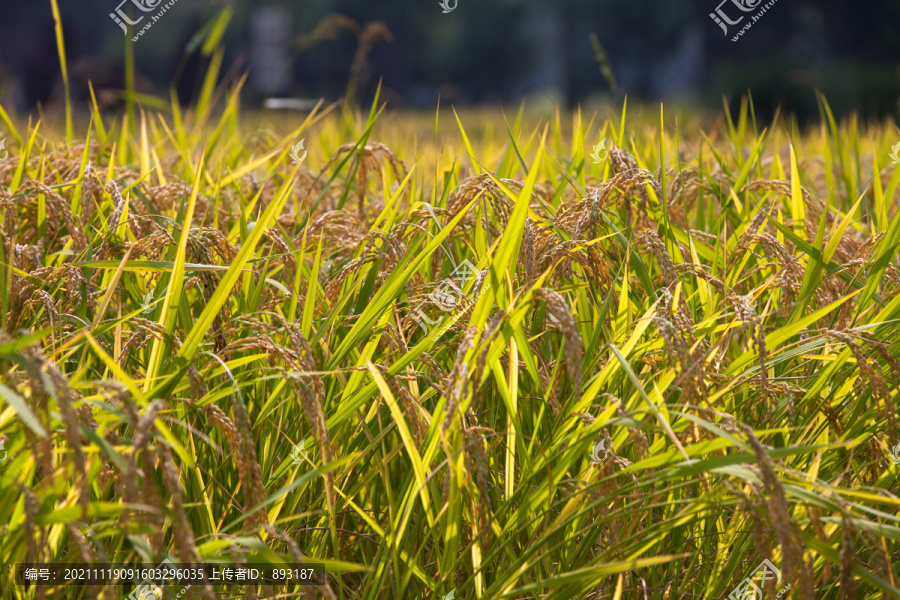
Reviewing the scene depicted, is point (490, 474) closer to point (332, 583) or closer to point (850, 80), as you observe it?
point (332, 583)

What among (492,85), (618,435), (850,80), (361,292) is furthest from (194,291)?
(492,85)

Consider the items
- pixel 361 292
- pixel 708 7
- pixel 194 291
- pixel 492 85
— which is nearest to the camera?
pixel 361 292

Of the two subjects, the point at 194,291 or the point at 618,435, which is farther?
the point at 194,291

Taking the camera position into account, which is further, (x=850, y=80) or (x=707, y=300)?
(x=850, y=80)

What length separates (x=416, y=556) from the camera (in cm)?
108

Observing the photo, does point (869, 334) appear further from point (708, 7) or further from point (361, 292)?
point (708, 7)

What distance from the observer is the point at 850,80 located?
16.2 metres

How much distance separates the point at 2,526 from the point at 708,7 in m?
29.4

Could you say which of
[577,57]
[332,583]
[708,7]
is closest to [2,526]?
[332,583]

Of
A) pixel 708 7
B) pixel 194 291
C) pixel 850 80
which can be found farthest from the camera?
pixel 708 7

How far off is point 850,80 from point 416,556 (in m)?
18.7

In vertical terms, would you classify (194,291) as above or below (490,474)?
above

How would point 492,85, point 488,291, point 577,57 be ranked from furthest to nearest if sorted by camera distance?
point 492,85 → point 577,57 → point 488,291

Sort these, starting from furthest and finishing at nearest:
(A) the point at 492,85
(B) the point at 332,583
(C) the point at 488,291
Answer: (A) the point at 492,85, (B) the point at 332,583, (C) the point at 488,291
